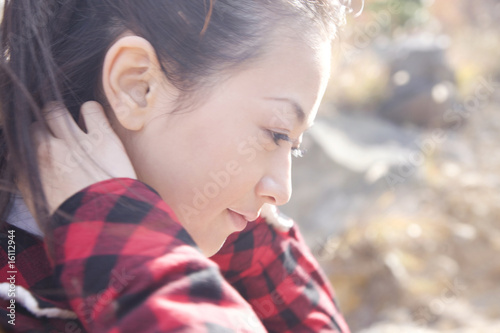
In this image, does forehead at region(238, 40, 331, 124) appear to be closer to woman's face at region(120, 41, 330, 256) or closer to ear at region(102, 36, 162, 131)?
woman's face at region(120, 41, 330, 256)

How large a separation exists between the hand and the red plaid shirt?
28 mm

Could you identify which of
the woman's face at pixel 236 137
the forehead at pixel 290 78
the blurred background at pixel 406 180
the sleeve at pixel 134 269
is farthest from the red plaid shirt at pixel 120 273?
the blurred background at pixel 406 180

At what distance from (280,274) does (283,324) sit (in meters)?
0.10

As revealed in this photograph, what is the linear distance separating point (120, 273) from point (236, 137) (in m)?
0.28

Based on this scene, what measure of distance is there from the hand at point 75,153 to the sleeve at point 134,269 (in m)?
0.03

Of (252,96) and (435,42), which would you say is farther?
(435,42)

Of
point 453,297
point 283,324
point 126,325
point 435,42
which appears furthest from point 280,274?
point 435,42

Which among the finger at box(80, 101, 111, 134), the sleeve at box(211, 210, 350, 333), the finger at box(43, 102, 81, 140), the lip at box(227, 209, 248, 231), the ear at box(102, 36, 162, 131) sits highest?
the ear at box(102, 36, 162, 131)

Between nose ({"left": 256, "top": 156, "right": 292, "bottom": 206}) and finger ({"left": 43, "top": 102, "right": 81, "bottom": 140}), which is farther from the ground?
nose ({"left": 256, "top": 156, "right": 292, "bottom": 206})

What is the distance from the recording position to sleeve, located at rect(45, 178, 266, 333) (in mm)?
541

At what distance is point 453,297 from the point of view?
2404mm

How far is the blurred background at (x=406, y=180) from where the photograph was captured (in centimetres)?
244

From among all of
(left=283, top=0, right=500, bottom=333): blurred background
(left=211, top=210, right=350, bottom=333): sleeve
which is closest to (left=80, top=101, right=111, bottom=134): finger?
(left=211, top=210, right=350, bottom=333): sleeve

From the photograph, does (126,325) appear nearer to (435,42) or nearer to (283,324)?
(283,324)
